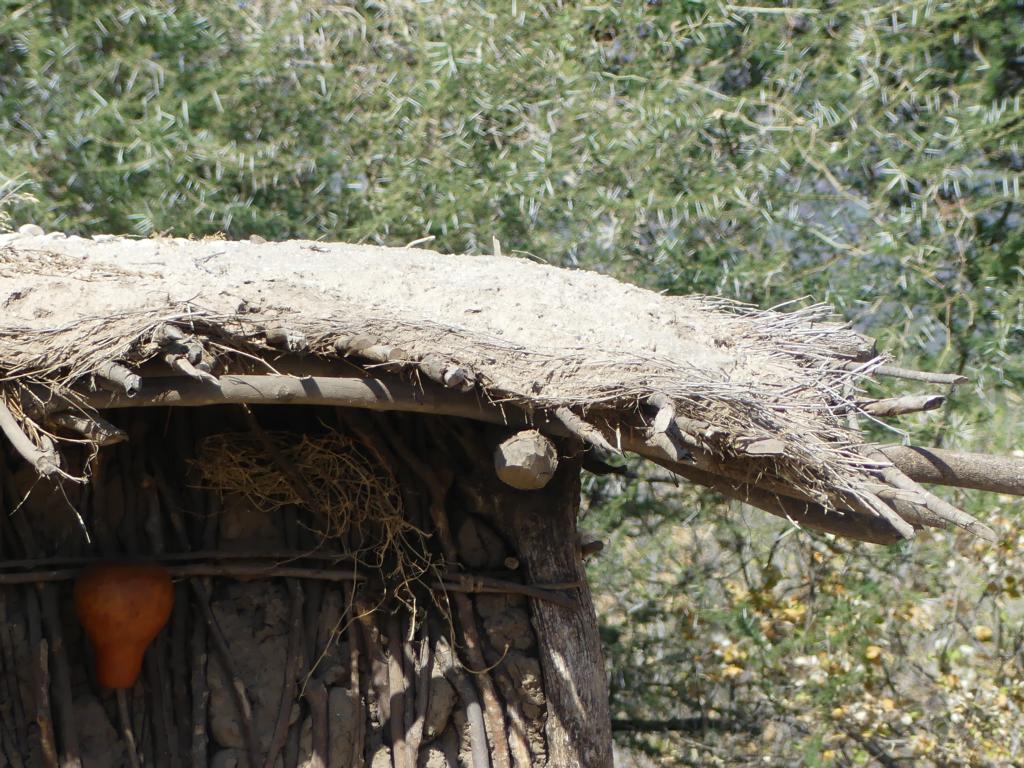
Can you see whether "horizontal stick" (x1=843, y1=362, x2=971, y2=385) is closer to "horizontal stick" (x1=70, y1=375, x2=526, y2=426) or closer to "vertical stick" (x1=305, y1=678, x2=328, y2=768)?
"horizontal stick" (x1=70, y1=375, x2=526, y2=426)

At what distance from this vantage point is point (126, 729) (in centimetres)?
353

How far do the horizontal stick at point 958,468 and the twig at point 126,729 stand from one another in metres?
2.37

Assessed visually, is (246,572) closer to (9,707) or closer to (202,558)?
(202,558)

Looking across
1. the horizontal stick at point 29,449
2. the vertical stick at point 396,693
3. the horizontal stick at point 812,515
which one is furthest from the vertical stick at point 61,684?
the horizontal stick at point 812,515

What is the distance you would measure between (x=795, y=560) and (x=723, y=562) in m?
0.53

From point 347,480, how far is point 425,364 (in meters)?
0.66

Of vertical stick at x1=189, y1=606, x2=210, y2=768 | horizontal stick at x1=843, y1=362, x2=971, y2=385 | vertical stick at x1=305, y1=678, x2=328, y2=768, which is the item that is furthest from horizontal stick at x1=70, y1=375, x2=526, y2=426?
horizontal stick at x1=843, y1=362, x2=971, y2=385

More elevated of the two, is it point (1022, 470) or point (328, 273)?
point (328, 273)

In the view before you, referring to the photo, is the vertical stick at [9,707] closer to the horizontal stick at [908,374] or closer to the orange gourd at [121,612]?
the orange gourd at [121,612]

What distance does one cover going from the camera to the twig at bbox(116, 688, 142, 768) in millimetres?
3516

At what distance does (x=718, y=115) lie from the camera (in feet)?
27.7

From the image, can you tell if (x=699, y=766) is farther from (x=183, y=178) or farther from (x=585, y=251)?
(x=183, y=178)

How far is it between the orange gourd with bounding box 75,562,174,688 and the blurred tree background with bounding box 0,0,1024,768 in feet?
16.3

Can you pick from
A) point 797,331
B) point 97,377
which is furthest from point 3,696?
point 797,331
